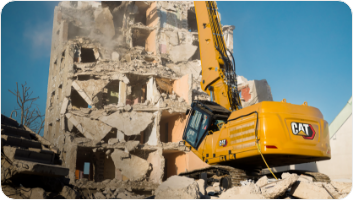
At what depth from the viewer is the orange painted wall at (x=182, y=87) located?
2278cm

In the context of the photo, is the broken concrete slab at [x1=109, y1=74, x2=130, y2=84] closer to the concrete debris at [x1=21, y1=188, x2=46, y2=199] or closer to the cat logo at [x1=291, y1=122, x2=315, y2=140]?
the concrete debris at [x1=21, y1=188, x2=46, y2=199]

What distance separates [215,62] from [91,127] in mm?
12437

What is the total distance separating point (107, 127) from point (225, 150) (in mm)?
13532

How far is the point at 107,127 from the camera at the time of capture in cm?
2053

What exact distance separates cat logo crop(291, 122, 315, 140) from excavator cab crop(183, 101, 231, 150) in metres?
2.22

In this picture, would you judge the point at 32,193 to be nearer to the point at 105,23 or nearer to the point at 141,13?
the point at 105,23

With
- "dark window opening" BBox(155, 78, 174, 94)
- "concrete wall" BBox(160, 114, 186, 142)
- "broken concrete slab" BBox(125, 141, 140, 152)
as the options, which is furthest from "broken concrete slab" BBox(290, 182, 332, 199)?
"dark window opening" BBox(155, 78, 174, 94)

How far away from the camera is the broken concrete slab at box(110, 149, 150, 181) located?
1916cm

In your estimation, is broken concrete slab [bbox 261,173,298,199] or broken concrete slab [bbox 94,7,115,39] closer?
broken concrete slab [bbox 261,173,298,199]

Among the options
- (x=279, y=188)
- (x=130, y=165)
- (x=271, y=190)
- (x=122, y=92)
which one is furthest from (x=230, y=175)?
(x=122, y=92)

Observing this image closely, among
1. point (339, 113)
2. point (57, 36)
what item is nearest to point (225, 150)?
point (339, 113)

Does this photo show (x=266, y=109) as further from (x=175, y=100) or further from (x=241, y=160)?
(x=175, y=100)

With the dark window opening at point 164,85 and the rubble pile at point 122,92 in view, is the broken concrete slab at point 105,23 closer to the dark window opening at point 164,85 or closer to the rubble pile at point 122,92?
the rubble pile at point 122,92

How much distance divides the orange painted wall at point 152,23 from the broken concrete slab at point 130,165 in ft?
38.6
